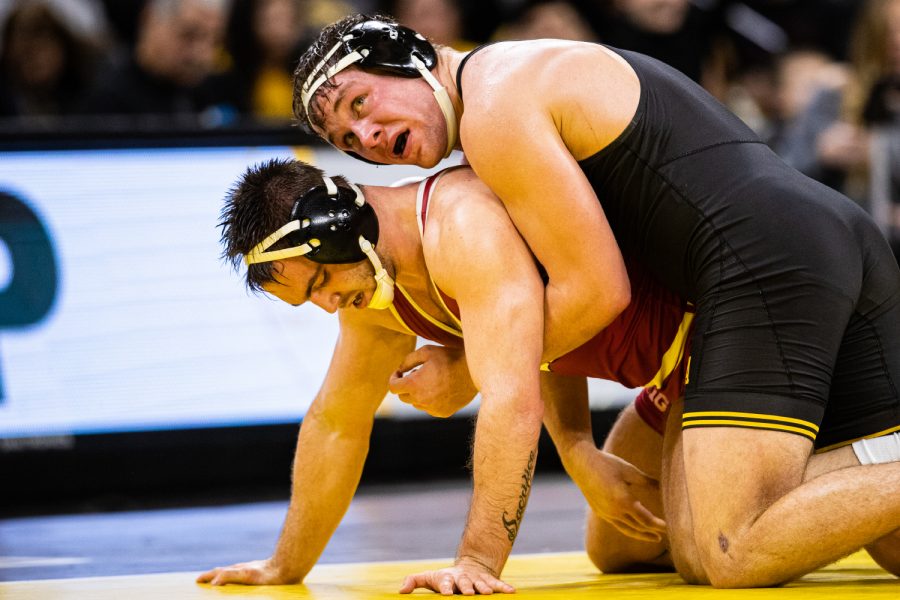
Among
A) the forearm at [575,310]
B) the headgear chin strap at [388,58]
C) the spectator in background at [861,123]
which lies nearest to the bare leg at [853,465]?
the forearm at [575,310]

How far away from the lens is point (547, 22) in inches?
292

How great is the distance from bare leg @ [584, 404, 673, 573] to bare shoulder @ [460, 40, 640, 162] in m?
1.06

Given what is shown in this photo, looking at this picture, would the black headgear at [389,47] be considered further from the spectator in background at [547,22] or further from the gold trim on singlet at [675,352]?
the spectator in background at [547,22]

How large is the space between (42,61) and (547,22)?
2705mm

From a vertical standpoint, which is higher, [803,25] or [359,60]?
[359,60]

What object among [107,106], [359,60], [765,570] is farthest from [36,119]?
[765,570]

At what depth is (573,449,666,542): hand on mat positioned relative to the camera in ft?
11.6

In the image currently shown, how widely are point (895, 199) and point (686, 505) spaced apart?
12.4 ft

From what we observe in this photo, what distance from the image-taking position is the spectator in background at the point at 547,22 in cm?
737

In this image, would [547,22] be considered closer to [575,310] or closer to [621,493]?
[621,493]

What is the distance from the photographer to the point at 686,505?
3242 millimetres

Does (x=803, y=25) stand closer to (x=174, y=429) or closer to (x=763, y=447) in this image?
(x=174, y=429)

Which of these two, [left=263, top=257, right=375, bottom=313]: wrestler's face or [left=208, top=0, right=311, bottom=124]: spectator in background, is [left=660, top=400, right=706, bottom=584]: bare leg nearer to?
[left=263, top=257, right=375, bottom=313]: wrestler's face

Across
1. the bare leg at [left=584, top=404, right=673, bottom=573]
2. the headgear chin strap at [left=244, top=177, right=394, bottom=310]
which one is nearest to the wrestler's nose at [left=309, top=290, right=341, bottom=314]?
the headgear chin strap at [left=244, top=177, right=394, bottom=310]
